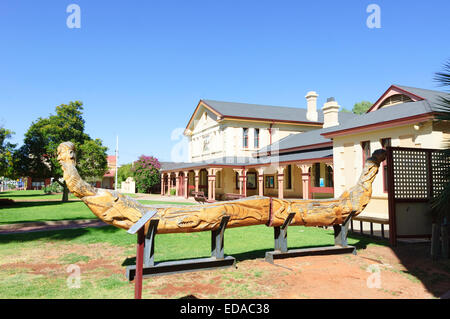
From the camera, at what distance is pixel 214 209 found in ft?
18.0

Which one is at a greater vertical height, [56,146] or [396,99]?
[396,99]

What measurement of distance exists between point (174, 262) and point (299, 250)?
9.53 feet

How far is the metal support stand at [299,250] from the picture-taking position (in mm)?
6211

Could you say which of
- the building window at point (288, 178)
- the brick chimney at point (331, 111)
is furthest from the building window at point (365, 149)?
the building window at point (288, 178)

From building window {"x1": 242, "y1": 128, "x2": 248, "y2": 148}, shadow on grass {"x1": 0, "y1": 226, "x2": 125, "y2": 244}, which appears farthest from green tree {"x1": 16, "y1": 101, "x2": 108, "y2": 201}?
shadow on grass {"x1": 0, "y1": 226, "x2": 125, "y2": 244}

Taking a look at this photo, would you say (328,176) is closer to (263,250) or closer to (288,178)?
(288,178)

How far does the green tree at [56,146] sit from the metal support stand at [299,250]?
2018 cm

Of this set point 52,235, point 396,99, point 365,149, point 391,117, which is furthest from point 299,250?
point 396,99

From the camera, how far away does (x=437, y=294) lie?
4.32m

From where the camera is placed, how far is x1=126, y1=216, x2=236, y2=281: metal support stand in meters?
4.94

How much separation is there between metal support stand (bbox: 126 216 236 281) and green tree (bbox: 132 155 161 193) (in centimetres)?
3783
